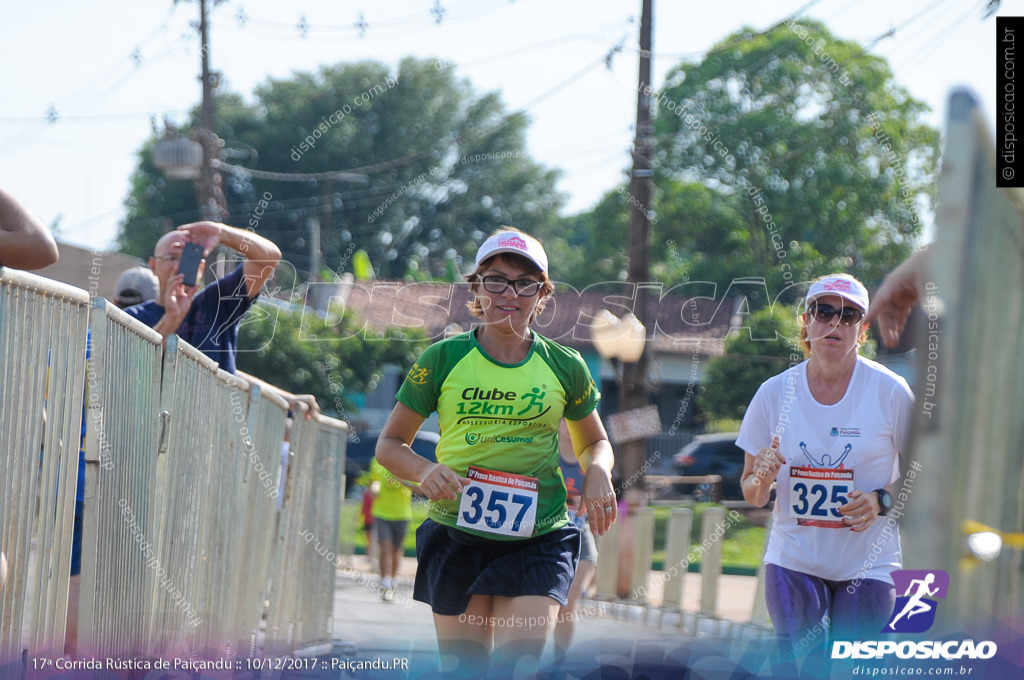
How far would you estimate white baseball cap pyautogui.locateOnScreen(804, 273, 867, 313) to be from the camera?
14.7 feet

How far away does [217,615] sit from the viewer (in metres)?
5.28

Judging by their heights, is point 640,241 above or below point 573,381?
above

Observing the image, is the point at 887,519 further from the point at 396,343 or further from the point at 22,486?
the point at 396,343

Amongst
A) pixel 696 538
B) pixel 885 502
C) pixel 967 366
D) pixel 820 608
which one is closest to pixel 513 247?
pixel 885 502

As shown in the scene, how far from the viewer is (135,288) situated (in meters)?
5.50

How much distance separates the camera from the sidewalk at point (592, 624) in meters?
6.80

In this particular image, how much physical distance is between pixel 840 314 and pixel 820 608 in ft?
3.63

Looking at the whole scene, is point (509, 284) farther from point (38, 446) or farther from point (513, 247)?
point (38, 446)

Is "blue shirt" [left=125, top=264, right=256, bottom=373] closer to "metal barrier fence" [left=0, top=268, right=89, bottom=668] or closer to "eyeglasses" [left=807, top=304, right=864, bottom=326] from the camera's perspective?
"metal barrier fence" [left=0, top=268, right=89, bottom=668]

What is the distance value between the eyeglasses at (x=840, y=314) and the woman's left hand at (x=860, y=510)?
65cm

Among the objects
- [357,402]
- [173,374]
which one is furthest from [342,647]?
[357,402]

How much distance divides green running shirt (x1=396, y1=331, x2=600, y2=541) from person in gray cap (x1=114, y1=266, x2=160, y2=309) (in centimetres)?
197

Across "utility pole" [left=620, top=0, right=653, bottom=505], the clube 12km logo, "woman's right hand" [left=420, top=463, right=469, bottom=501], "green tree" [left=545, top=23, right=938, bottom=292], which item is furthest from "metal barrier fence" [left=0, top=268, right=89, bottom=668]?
"green tree" [left=545, top=23, right=938, bottom=292]

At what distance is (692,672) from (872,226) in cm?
2731
